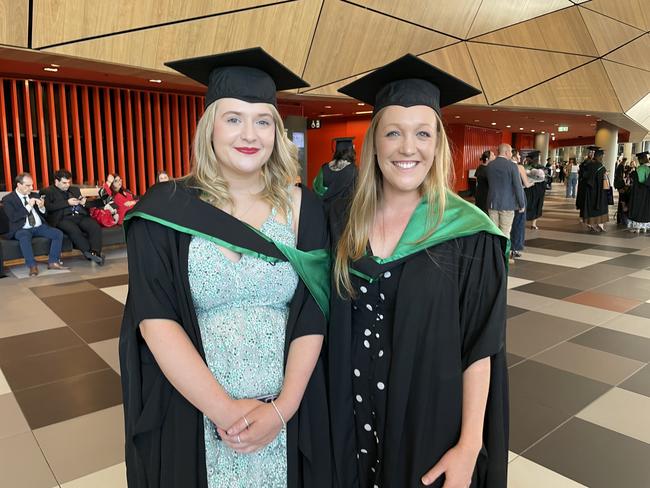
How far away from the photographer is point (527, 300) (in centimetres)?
588

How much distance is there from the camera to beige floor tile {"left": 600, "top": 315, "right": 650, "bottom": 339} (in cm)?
479

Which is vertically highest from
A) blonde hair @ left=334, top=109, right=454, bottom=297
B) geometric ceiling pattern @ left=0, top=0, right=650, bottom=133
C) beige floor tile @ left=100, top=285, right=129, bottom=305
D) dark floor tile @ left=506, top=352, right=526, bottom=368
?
geometric ceiling pattern @ left=0, top=0, right=650, bottom=133

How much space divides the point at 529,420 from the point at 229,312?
2465mm

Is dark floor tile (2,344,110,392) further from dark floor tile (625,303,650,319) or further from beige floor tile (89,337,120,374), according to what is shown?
dark floor tile (625,303,650,319)

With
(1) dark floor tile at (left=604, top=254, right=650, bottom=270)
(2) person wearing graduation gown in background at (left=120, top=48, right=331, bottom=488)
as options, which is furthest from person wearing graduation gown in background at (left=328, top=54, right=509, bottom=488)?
(1) dark floor tile at (left=604, top=254, right=650, bottom=270)

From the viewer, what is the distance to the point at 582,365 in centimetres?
396

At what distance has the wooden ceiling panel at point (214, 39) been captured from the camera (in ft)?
23.6

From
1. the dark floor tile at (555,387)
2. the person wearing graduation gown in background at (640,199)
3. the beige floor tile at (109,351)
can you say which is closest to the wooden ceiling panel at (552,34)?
the person wearing graduation gown in background at (640,199)

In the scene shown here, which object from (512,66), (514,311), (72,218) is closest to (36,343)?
(72,218)

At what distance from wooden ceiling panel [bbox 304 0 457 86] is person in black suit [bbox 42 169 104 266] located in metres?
4.99

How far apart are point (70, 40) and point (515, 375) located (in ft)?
22.5

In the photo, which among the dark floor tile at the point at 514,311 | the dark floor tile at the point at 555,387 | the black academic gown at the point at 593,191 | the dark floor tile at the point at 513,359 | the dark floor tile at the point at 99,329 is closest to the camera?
the dark floor tile at the point at 555,387

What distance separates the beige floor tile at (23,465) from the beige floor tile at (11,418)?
0.07 m

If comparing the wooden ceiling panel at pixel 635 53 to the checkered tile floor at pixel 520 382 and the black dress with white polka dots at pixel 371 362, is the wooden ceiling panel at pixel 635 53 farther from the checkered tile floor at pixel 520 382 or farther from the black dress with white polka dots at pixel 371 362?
the black dress with white polka dots at pixel 371 362
